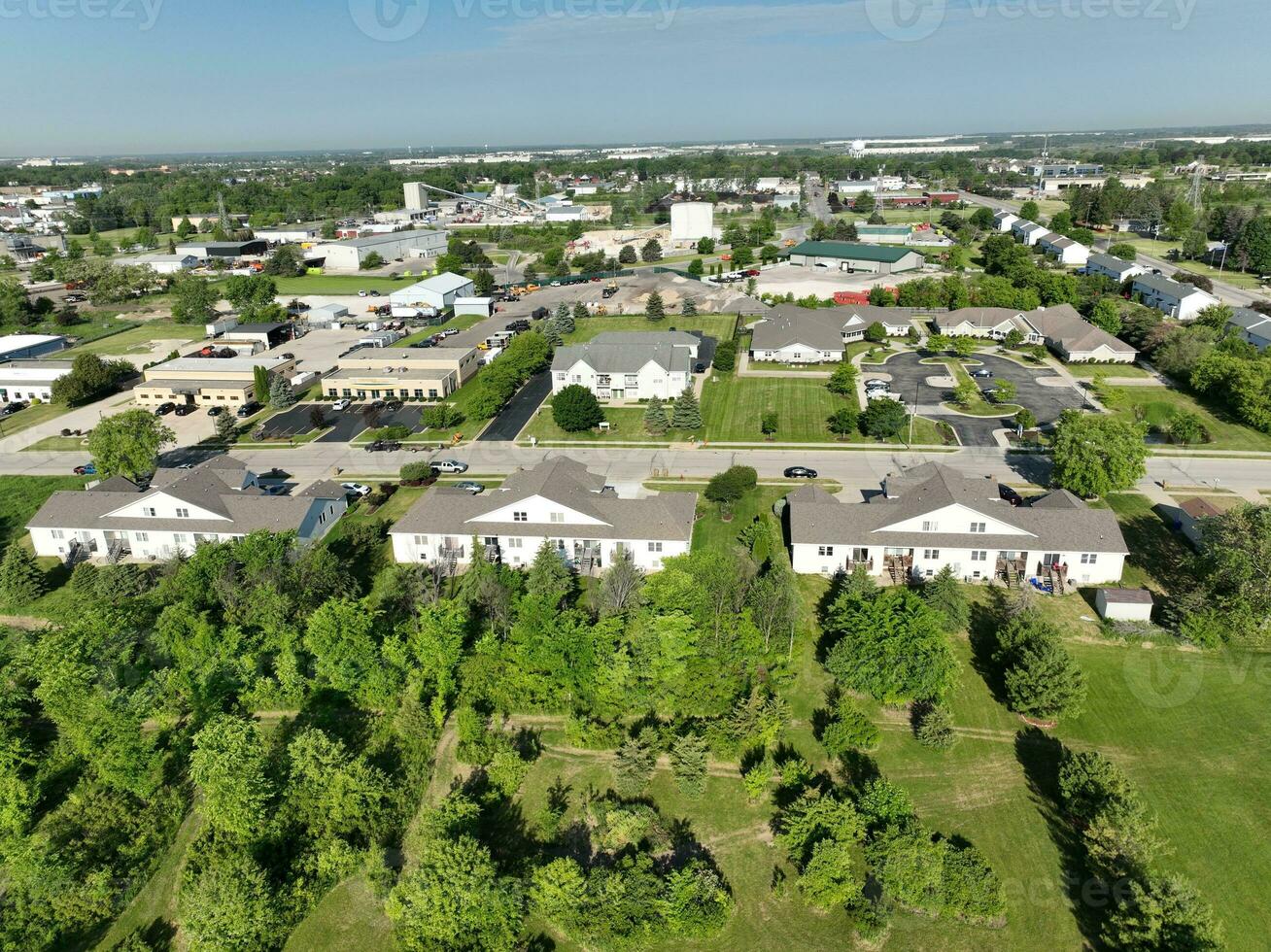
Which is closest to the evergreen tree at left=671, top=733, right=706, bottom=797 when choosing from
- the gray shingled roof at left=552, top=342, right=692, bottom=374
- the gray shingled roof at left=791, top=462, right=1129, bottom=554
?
the gray shingled roof at left=791, top=462, right=1129, bottom=554

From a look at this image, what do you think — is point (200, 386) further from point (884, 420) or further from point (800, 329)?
point (884, 420)

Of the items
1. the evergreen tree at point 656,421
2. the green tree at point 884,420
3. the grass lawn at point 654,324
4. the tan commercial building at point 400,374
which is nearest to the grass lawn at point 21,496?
the tan commercial building at point 400,374

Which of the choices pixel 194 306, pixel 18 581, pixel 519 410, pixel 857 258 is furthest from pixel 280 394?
pixel 857 258

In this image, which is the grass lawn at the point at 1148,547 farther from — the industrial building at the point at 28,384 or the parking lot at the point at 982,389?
the industrial building at the point at 28,384

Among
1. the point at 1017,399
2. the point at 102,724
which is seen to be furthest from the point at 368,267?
the point at 102,724

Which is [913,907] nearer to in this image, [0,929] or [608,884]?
[608,884]
